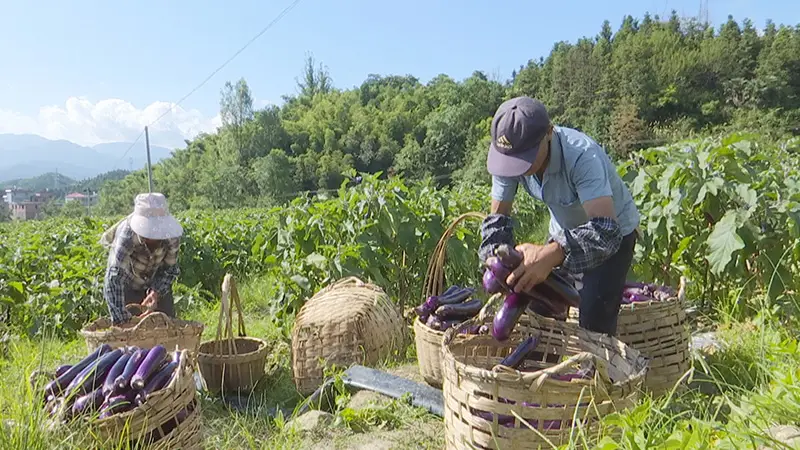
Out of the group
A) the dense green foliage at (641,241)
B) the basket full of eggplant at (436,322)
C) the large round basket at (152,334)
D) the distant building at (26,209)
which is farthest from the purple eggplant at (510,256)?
the distant building at (26,209)

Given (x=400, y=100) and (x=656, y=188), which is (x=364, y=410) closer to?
(x=656, y=188)

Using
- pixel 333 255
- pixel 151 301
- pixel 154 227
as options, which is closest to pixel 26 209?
pixel 333 255

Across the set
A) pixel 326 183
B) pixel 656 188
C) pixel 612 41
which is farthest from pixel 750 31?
pixel 656 188

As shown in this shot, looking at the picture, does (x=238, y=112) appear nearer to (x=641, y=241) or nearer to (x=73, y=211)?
(x=73, y=211)

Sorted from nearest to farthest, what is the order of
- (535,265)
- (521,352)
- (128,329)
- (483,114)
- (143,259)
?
(535,265) → (521,352) → (128,329) → (143,259) → (483,114)

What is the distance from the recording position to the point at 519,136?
6.53ft

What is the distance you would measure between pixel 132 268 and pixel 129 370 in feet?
5.38

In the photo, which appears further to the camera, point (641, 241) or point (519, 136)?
point (641, 241)

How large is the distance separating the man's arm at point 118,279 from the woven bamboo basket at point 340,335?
Result: 1.01 metres

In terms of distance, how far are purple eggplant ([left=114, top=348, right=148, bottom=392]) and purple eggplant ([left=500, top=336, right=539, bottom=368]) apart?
4.37 ft

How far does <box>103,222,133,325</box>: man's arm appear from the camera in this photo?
3.42 m

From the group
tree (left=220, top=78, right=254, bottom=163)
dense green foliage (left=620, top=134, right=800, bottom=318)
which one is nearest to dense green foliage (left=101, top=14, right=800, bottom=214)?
tree (left=220, top=78, right=254, bottom=163)

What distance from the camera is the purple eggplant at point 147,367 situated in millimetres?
2047

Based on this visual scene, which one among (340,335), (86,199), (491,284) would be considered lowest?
(340,335)
